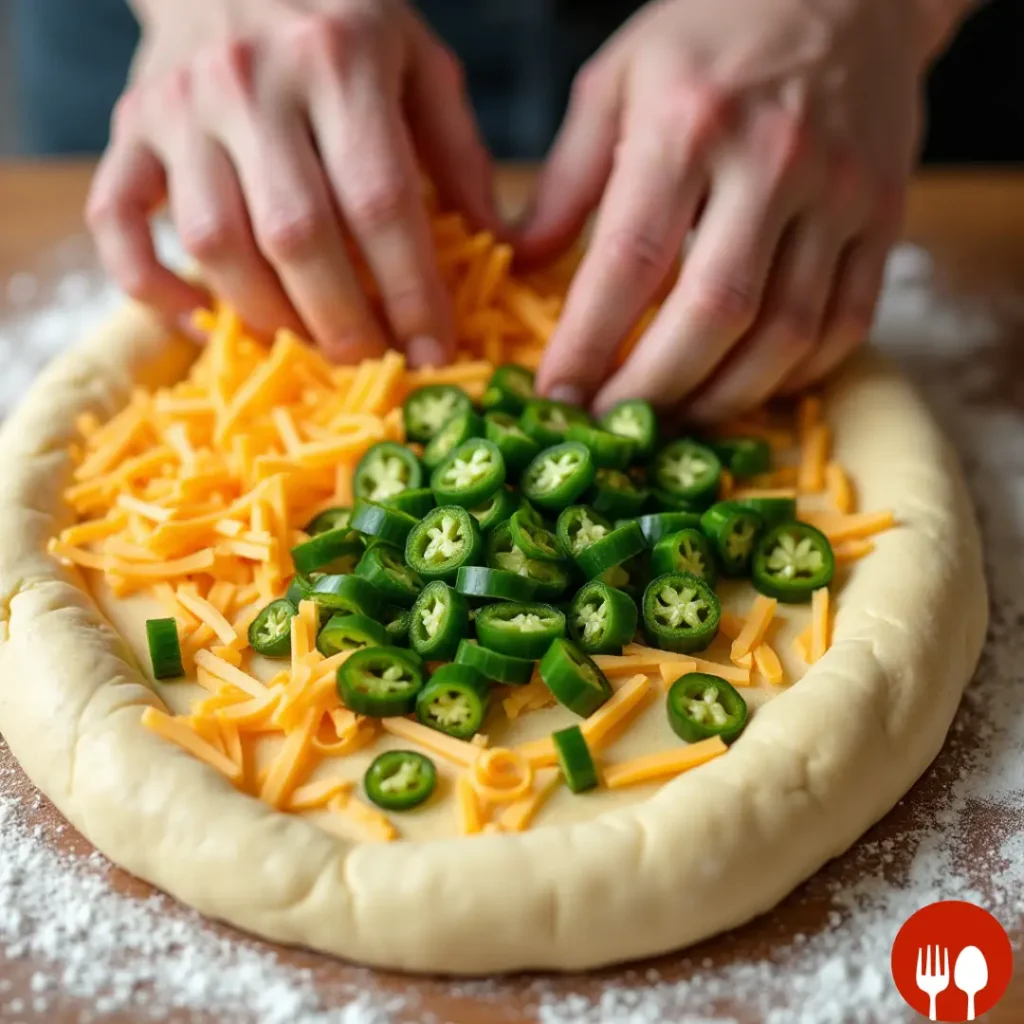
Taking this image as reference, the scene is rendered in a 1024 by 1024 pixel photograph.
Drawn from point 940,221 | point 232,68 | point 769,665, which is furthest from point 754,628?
point 940,221

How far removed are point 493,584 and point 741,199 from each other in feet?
4.00

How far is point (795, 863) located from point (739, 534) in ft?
2.62

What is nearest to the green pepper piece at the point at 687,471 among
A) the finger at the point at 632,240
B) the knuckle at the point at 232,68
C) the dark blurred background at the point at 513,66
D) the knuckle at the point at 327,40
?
the finger at the point at 632,240

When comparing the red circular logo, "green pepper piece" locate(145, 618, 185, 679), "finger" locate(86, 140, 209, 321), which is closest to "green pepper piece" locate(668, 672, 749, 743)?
the red circular logo

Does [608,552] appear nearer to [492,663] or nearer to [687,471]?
[492,663]

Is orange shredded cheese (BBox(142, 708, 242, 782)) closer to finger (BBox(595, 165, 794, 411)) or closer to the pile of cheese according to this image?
the pile of cheese

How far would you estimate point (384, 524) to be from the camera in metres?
2.63

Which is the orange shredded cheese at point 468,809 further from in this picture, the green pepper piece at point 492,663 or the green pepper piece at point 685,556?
the green pepper piece at point 685,556

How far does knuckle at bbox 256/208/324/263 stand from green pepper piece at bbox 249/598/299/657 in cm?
97

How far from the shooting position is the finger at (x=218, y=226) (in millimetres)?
3107

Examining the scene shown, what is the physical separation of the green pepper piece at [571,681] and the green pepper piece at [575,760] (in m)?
0.09

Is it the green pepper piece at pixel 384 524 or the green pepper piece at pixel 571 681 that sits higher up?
the green pepper piece at pixel 384 524

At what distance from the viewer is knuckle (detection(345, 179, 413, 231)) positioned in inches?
→ 120

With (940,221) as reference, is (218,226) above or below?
above
